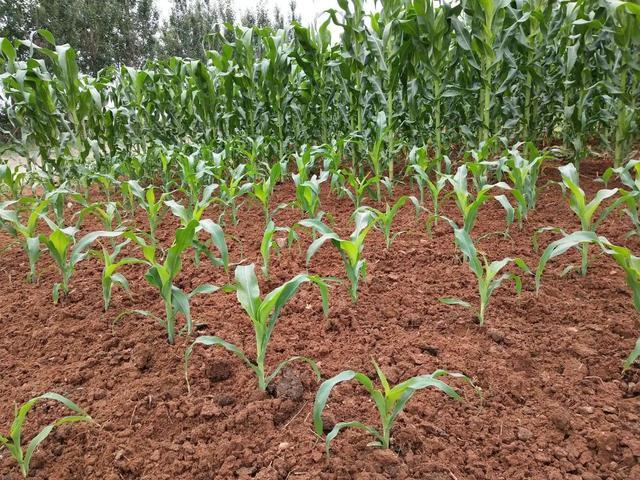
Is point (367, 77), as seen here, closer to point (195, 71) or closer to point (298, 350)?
point (195, 71)

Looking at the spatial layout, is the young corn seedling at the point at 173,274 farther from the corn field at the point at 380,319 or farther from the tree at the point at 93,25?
the tree at the point at 93,25

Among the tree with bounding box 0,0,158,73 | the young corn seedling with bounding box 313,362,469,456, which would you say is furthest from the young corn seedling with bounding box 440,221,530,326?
the tree with bounding box 0,0,158,73

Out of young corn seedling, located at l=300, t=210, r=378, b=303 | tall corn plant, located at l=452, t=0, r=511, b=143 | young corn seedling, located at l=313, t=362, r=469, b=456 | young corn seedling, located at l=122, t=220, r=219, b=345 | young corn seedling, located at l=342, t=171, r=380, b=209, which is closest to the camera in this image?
young corn seedling, located at l=313, t=362, r=469, b=456

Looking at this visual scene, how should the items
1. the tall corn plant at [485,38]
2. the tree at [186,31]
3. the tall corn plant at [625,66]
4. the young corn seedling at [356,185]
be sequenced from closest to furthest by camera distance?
the young corn seedling at [356,185] → the tall corn plant at [625,66] → the tall corn plant at [485,38] → the tree at [186,31]

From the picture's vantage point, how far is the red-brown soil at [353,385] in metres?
1.35

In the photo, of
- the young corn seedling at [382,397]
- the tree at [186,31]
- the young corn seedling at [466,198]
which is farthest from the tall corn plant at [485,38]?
the tree at [186,31]

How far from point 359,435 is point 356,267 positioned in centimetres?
89

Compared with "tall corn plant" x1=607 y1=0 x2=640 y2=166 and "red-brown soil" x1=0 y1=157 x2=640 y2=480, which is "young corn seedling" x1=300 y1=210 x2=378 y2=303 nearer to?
"red-brown soil" x1=0 y1=157 x2=640 y2=480

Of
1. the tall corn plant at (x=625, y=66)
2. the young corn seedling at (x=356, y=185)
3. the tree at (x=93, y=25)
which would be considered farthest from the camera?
the tree at (x=93, y=25)

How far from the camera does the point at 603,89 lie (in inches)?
168

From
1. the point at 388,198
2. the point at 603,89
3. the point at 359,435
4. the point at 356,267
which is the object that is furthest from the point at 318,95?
the point at 359,435

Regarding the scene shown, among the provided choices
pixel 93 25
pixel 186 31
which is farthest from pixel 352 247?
pixel 186 31

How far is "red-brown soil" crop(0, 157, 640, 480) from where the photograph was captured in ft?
4.43

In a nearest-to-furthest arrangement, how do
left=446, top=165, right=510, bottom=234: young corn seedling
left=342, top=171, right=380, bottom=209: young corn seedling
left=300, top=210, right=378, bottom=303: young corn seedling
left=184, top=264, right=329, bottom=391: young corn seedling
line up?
left=184, top=264, right=329, bottom=391: young corn seedling < left=300, top=210, right=378, bottom=303: young corn seedling < left=446, top=165, right=510, bottom=234: young corn seedling < left=342, top=171, right=380, bottom=209: young corn seedling
